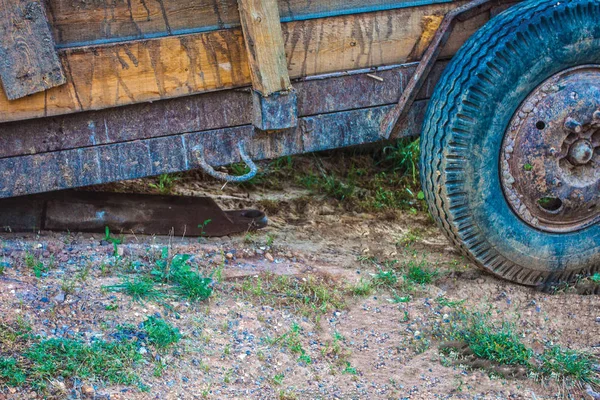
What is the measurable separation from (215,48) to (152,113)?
1.41ft

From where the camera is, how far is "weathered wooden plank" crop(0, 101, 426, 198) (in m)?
3.56

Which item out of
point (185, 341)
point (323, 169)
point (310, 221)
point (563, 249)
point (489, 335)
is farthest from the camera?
point (323, 169)

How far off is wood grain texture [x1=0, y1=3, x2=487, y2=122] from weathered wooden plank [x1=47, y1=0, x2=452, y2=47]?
47 mm

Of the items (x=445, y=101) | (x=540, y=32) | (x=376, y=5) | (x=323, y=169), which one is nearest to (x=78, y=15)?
(x=376, y=5)

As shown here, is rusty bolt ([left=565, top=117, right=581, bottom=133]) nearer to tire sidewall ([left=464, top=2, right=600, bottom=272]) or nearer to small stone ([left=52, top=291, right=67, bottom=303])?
tire sidewall ([left=464, top=2, right=600, bottom=272])

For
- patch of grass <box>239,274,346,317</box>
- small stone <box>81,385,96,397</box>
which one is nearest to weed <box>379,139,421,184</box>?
patch of grass <box>239,274,346,317</box>

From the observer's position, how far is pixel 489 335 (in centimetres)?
345

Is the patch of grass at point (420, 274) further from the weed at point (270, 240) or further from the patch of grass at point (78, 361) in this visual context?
the patch of grass at point (78, 361)

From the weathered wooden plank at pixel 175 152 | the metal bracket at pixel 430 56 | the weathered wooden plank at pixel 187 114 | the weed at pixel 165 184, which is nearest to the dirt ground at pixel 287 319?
the weathered wooden plank at pixel 175 152

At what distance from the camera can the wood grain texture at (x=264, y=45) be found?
3.49 meters

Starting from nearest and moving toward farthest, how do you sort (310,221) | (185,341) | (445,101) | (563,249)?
1. (185,341)
2. (445,101)
3. (563,249)
4. (310,221)

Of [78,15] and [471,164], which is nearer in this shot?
[78,15]

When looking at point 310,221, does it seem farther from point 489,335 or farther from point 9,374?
point 9,374

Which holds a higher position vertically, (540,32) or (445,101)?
(540,32)
